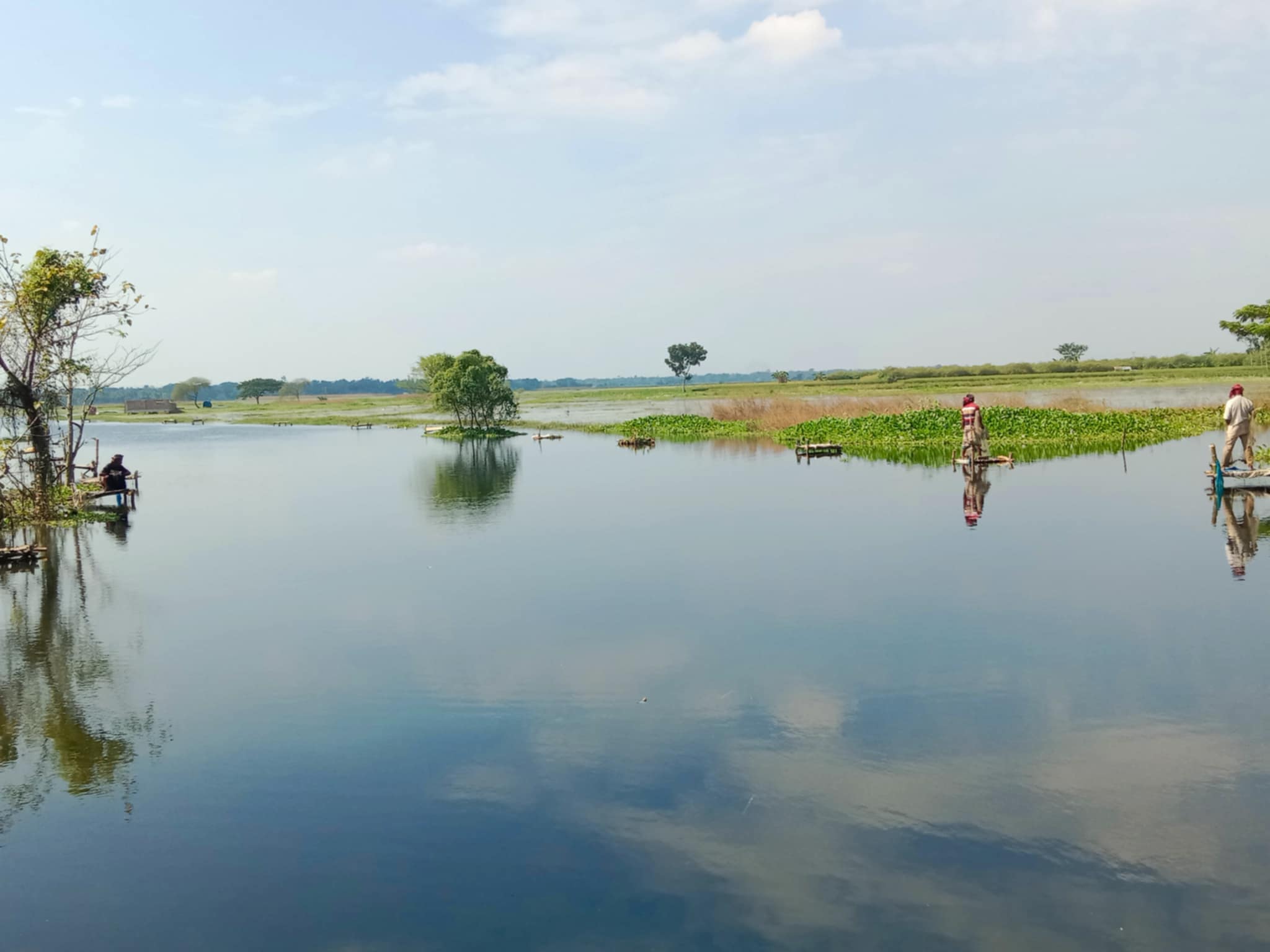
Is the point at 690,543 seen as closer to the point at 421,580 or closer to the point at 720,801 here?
the point at 421,580

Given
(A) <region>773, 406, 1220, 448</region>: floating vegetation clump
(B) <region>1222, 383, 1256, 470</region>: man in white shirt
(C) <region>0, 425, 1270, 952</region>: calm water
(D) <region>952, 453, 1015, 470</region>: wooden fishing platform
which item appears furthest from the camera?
(A) <region>773, 406, 1220, 448</region>: floating vegetation clump

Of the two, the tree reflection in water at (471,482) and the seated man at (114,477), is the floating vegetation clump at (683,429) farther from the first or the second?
the seated man at (114,477)

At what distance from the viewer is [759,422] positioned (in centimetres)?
7006

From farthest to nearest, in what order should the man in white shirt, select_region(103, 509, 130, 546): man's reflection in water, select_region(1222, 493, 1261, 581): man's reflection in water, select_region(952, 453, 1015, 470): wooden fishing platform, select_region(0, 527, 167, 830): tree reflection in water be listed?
select_region(952, 453, 1015, 470): wooden fishing platform < select_region(103, 509, 130, 546): man's reflection in water < the man in white shirt < select_region(1222, 493, 1261, 581): man's reflection in water < select_region(0, 527, 167, 830): tree reflection in water

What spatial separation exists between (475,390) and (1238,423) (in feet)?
198

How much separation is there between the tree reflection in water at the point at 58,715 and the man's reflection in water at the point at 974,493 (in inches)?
773

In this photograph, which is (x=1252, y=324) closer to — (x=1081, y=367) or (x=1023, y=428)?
(x=1023, y=428)

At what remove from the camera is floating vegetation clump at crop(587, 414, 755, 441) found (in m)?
67.1

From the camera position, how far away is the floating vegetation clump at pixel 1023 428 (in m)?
50.9

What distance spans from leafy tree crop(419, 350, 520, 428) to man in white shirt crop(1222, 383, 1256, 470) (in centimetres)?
5966

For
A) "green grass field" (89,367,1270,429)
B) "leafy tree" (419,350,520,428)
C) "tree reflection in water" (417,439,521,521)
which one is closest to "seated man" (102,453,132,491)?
"tree reflection in water" (417,439,521,521)

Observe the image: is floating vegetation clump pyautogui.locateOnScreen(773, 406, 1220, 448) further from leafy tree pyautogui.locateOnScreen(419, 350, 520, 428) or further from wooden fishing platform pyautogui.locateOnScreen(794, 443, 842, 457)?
leafy tree pyautogui.locateOnScreen(419, 350, 520, 428)

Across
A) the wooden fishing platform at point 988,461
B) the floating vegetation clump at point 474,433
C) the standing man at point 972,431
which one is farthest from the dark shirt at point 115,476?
the floating vegetation clump at point 474,433

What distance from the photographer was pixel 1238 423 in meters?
27.5
